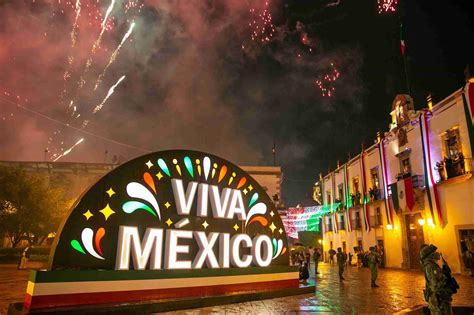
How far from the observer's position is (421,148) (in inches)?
837

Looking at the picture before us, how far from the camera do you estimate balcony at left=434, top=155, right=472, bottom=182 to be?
17266mm

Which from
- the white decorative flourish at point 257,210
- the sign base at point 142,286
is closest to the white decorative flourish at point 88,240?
the sign base at point 142,286

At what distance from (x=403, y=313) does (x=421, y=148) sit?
16.7m

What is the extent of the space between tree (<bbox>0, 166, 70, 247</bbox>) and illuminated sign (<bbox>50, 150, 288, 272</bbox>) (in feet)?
66.3

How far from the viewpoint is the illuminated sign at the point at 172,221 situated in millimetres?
7734

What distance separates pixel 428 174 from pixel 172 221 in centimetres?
1779

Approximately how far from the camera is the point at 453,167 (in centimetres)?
1811

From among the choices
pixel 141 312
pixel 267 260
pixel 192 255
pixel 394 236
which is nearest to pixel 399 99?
pixel 394 236

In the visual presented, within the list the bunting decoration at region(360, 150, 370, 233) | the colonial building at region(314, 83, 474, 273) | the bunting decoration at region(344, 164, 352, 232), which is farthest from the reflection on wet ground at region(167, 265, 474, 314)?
the bunting decoration at region(344, 164, 352, 232)

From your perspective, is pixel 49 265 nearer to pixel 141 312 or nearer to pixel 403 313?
pixel 141 312

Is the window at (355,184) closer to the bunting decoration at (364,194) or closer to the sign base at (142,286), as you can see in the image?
the bunting decoration at (364,194)

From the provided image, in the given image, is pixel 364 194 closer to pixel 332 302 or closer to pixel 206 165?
pixel 332 302

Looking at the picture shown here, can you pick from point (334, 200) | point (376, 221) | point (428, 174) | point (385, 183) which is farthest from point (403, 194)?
point (334, 200)

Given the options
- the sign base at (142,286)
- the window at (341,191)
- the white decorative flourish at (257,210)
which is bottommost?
the sign base at (142,286)
